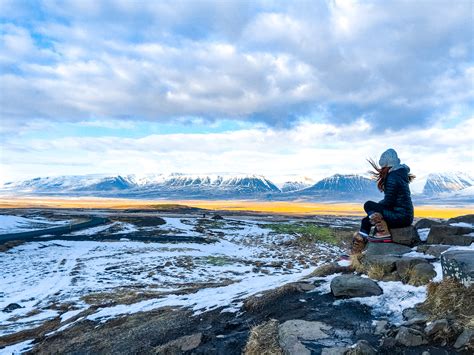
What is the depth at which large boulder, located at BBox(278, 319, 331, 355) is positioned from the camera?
5566 millimetres

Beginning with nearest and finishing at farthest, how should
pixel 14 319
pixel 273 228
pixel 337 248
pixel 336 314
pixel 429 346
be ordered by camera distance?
pixel 429 346 < pixel 336 314 < pixel 14 319 < pixel 337 248 < pixel 273 228

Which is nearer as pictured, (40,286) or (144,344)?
(144,344)

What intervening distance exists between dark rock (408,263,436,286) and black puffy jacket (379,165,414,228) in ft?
8.97

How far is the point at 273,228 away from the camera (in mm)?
49906

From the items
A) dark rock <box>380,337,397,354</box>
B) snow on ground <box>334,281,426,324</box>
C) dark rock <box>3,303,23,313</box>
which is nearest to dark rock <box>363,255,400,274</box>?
snow on ground <box>334,281,426,324</box>

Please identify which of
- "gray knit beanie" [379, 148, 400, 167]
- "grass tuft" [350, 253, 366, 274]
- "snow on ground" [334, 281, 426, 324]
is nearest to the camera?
"snow on ground" [334, 281, 426, 324]

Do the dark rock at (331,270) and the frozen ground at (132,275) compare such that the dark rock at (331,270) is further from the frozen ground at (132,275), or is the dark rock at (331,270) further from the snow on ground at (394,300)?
the snow on ground at (394,300)

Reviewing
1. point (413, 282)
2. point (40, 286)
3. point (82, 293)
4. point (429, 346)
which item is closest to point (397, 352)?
point (429, 346)

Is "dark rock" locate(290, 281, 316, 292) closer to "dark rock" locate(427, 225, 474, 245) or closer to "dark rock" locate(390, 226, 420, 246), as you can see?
"dark rock" locate(390, 226, 420, 246)

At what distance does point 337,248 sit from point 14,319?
30.0 meters

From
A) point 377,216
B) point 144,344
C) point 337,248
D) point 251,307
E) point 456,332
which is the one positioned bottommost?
point 337,248

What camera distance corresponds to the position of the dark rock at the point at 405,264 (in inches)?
311

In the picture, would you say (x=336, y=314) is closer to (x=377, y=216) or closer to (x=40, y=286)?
(x=377, y=216)

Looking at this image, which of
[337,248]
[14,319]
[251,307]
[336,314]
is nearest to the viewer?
[336,314]
